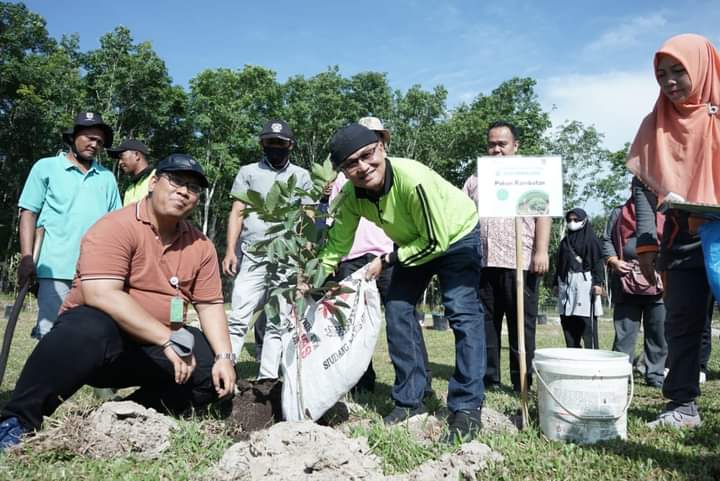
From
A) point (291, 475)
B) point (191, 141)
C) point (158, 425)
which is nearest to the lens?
point (291, 475)

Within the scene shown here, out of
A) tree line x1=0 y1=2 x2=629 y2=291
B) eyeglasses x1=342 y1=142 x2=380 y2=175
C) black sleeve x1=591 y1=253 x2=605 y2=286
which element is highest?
tree line x1=0 y1=2 x2=629 y2=291

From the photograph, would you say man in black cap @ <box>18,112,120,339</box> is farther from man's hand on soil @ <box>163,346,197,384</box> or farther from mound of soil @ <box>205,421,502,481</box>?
mound of soil @ <box>205,421,502,481</box>

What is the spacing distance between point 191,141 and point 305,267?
25.8 m

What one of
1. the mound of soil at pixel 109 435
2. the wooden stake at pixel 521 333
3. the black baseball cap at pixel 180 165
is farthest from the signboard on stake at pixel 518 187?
the mound of soil at pixel 109 435

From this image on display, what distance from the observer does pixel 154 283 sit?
9.69ft

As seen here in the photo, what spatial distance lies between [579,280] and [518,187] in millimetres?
3082

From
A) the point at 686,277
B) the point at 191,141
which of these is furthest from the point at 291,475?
the point at 191,141

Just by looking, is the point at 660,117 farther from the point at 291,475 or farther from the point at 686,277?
the point at 291,475

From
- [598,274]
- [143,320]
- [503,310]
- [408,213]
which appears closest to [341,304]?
[408,213]

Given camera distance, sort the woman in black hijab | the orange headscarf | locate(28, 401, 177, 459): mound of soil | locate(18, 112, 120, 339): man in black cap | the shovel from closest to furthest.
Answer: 1. locate(28, 401, 177, 459): mound of soil
2. the orange headscarf
3. the shovel
4. locate(18, 112, 120, 339): man in black cap
5. the woman in black hijab

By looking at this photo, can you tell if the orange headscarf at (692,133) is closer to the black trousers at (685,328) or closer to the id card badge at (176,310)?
the black trousers at (685,328)

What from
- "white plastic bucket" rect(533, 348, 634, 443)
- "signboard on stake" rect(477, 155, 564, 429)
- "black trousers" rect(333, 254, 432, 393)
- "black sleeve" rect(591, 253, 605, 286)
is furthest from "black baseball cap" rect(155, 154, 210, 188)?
"black sleeve" rect(591, 253, 605, 286)

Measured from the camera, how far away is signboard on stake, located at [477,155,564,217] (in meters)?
3.19

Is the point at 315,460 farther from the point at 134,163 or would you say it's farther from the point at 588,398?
the point at 134,163
